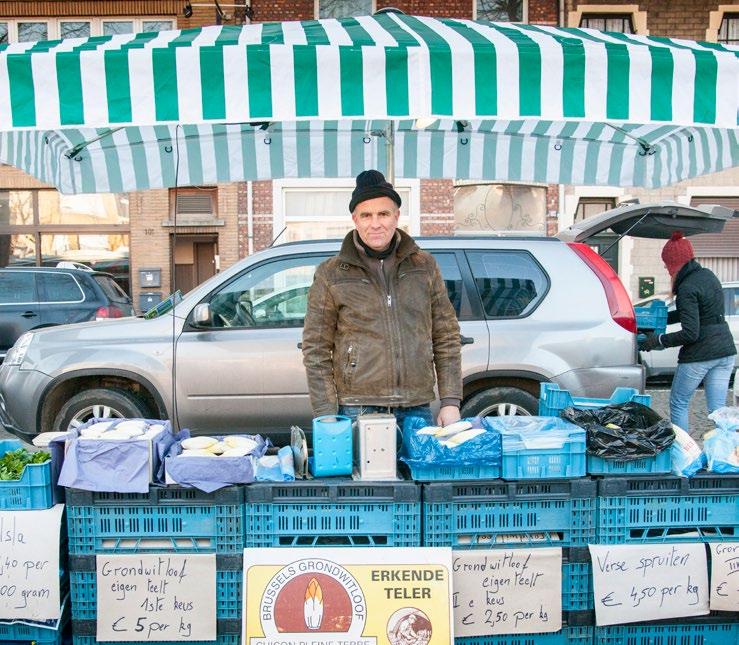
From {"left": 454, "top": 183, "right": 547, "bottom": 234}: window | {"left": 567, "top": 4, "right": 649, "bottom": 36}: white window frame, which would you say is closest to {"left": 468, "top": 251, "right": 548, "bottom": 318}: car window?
{"left": 454, "top": 183, "right": 547, "bottom": 234}: window

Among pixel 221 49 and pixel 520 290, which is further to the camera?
pixel 520 290

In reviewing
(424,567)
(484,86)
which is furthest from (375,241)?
(424,567)

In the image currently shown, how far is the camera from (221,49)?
2887 mm

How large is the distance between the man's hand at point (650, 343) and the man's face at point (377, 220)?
326 cm

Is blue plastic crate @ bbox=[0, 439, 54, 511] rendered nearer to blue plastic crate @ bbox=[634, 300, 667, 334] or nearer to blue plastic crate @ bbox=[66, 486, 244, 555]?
blue plastic crate @ bbox=[66, 486, 244, 555]

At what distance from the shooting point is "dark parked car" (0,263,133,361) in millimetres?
10891

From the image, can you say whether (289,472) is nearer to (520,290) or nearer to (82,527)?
(82,527)

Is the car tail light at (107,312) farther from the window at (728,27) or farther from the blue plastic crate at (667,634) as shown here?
the window at (728,27)

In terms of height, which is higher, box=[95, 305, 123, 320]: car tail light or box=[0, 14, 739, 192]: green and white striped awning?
box=[0, 14, 739, 192]: green and white striped awning

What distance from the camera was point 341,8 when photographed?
17000mm

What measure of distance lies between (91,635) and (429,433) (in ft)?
5.20

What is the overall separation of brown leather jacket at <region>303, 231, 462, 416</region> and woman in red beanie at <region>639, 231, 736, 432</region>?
9.11 feet

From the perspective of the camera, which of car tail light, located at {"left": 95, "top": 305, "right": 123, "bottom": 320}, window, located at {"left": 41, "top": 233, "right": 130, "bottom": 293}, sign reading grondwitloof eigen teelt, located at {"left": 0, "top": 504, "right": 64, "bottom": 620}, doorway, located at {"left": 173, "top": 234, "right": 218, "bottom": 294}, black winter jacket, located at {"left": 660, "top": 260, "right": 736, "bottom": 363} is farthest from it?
doorway, located at {"left": 173, "top": 234, "right": 218, "bottom": 294}

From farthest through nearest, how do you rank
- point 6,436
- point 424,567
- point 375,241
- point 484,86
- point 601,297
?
point 6,436 < point 601,297 < point 375,241 < point 484,86 < point 424,567
